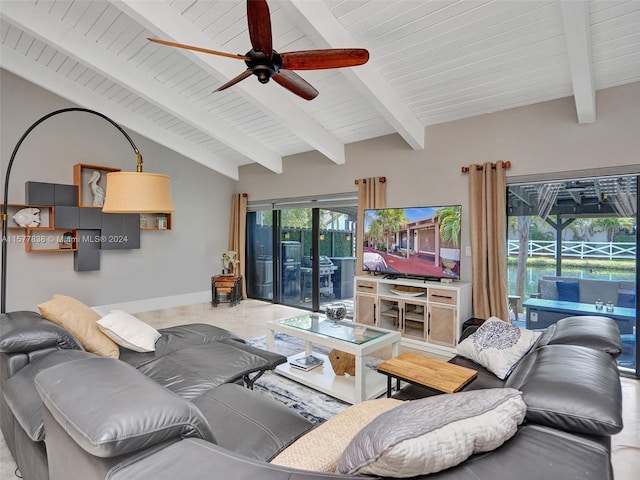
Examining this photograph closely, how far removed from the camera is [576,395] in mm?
1169

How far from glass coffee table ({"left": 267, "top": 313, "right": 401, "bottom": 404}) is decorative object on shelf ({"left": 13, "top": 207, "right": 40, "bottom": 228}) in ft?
12.2

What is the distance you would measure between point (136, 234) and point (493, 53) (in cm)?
535

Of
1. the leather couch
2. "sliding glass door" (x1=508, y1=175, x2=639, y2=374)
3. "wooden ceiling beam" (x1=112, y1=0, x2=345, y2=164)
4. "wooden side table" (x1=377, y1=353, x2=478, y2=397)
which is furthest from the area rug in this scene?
"wooden ceiling beam" (x1=112, y1=0, x2=345, y2=164)

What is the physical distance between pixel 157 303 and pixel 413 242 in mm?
4434

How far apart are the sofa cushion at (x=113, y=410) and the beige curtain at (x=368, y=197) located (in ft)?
13.3

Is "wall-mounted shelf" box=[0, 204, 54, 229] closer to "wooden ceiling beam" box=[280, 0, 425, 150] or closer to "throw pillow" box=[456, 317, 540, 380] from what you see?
"wooden ceiling beam" box=[280, 0, 425, 150]

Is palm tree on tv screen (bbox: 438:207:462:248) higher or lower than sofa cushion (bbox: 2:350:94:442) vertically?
higher

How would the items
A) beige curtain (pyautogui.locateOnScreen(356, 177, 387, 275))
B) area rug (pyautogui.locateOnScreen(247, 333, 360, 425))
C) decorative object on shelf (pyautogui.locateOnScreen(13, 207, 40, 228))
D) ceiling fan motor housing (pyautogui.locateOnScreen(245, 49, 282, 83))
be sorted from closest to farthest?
ceiling fan motor housing (pyautogui.locateOnScreen(245, 49, 282, 83)) < area rug (pyautogui.locateOnScreen(247, 333, 360, 425)) < decorative object on shelf (pyautogui.locateOnScreen(13, 207, 40, 228)) < beige curtain (pyautogui.locateOnScreen(356, 177, 387, 275))

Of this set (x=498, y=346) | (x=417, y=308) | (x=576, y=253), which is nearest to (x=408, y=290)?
(x=417, y=308)

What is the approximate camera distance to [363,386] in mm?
2627

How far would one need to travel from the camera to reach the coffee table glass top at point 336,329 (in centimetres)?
293

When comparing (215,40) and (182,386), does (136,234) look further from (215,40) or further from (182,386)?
(182,386)

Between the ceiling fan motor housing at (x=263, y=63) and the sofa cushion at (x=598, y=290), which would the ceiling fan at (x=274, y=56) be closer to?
the ceiling fan motor housing at (x=263, y=63)

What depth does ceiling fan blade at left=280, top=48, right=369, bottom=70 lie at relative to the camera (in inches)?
79.7
